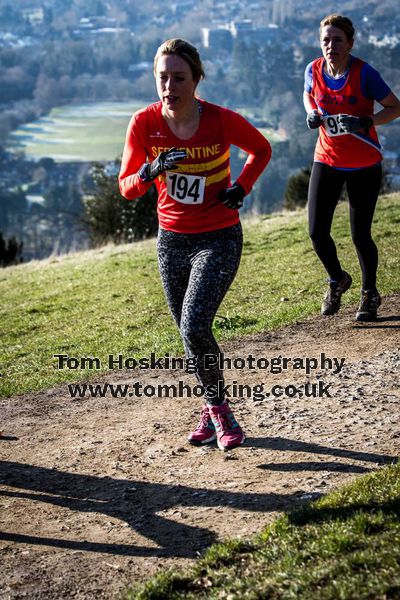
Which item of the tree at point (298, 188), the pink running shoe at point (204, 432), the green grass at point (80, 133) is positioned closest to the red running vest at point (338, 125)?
the pink running shoe at point (204, 432)

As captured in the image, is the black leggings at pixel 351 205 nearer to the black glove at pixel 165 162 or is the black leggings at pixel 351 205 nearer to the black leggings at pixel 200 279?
the black leggings at pixel 200 279

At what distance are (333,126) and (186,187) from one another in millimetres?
2712

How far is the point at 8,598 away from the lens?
4.24m

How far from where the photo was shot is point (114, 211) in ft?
117

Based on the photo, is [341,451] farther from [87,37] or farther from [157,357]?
[87,37]

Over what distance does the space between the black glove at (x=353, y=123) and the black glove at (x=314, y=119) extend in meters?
0.27

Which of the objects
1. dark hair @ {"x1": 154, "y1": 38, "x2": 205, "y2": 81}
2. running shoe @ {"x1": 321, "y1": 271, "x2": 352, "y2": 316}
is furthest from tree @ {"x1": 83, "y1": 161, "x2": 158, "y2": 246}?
dark hair @ {"x1": 154, "y1": 38, "x2": 205, "y2": 81}

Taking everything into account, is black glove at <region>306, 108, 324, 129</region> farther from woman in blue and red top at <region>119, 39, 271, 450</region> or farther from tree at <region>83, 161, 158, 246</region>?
tree at <region>83, 161, 158, 246</region>

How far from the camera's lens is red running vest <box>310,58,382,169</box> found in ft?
24.6

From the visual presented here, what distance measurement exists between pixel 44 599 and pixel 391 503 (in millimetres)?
1768

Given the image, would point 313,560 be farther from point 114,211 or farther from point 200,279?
point 114,211

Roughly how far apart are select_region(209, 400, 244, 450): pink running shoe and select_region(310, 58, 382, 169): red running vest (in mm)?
3071

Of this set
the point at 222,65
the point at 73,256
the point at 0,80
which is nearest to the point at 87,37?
the point at 0,80

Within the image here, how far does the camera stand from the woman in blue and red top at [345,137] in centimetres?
739
